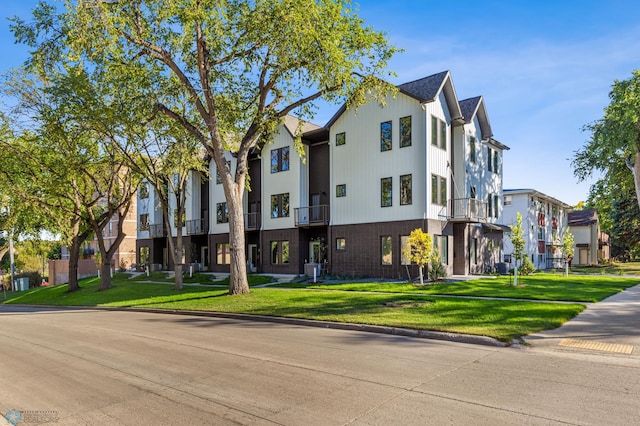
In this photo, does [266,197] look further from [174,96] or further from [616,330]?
[616,330]

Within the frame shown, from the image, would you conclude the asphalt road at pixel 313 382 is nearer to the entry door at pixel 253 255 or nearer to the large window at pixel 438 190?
the large window at pixel 438 190

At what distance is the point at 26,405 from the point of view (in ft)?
19.8

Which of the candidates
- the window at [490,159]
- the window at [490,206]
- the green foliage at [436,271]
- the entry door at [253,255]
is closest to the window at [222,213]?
the entry door at [253,255]

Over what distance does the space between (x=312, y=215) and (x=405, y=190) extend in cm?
707

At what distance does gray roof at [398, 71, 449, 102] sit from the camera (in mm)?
25047

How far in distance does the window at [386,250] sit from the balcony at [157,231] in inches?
933

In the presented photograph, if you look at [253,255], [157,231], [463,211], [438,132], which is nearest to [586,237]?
[463,211]

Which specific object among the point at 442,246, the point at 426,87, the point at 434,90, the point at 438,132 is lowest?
the point at 442,246

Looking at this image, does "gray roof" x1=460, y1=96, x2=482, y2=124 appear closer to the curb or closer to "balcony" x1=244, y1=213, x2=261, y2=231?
"balcony" x1=244, y1=213, x2=261, y2=231

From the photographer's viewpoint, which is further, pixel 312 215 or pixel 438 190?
pixel 312 215

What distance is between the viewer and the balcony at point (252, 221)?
33.2m

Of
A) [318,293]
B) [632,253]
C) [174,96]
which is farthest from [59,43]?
[632,253]

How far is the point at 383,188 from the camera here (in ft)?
86.9

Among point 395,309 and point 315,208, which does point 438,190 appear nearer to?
point 315,208
